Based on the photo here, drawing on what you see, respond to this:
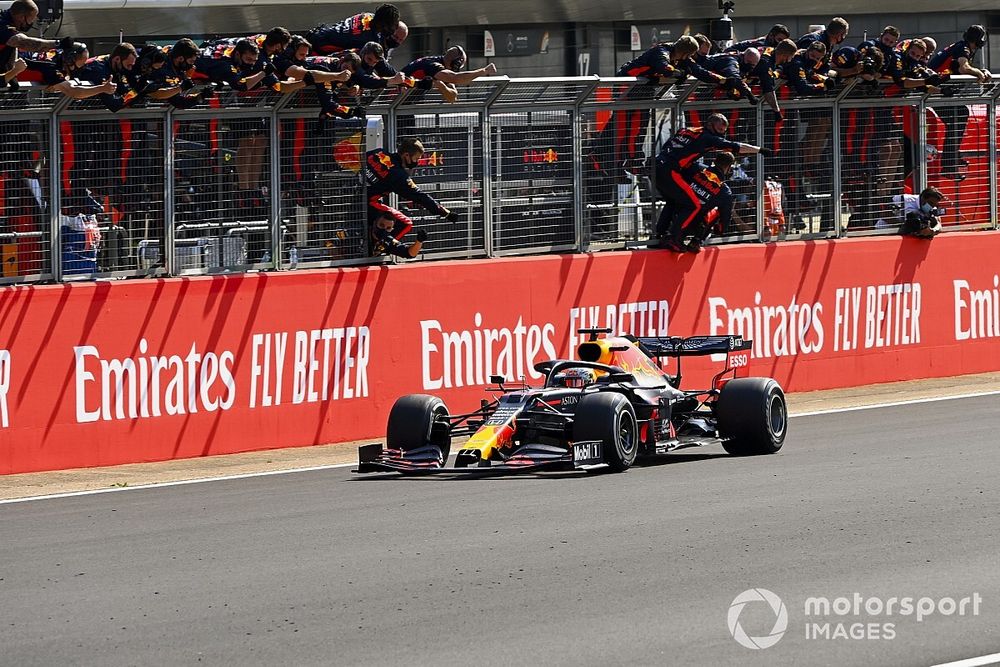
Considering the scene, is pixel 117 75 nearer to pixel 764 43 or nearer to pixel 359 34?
pixel 359 34

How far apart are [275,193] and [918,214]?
8020 mm

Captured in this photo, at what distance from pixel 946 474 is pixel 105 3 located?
518 inches

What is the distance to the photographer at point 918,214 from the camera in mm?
19281

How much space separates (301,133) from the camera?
1527cm

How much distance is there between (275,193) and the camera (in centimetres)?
1510

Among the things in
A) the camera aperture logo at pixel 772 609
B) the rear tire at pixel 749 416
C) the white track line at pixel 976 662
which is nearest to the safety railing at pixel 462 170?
the rear tire at pixel 749 416

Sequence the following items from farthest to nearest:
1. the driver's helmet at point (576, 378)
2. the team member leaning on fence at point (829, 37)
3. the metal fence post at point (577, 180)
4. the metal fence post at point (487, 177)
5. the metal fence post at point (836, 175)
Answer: the metal fence post at point (836, 175) → the team member leaning on fence at point (829, 37) → the metal fence post at point (577, 180) → the metal fence post at point (487, 177) → the driver's helmet at point (576, 378)

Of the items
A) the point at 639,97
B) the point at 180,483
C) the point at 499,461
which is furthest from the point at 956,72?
the point at 180,483

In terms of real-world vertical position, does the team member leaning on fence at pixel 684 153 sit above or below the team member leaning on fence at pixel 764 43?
below

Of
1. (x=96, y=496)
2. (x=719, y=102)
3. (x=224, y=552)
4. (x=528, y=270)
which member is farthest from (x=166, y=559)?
(x=719, y=102)

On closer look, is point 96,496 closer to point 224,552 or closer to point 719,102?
point 224,552

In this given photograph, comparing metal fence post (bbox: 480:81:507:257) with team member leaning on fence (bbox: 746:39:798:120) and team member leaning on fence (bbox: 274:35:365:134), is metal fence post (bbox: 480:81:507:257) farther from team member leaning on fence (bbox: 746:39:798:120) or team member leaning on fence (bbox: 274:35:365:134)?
team member leaning on fence (bbox: 746:39:798:120)

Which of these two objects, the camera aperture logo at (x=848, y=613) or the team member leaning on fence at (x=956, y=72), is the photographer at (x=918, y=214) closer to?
the team member leaning on fence at (x=956, y=72)

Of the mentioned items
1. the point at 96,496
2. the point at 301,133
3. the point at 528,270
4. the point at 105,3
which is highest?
the point at 105,3
